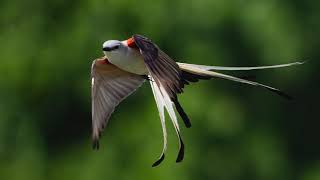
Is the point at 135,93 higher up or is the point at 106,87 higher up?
the point at 106,87

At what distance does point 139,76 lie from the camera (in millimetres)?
3148

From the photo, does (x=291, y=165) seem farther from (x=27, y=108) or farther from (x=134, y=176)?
(x=27, y=108)

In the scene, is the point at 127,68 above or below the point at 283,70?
above

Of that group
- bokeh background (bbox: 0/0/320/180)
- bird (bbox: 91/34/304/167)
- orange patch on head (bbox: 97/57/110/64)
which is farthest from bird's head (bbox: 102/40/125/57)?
bokeh background (bbox: 0/0/320/180)

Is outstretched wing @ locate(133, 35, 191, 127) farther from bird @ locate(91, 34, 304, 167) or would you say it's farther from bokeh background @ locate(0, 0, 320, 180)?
bokeh background @ locate(0, 0, 320, 180)

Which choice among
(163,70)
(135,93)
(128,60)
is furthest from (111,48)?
(135,93)

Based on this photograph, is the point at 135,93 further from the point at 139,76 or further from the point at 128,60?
the point at 128,60

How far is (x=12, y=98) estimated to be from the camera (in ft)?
19.3

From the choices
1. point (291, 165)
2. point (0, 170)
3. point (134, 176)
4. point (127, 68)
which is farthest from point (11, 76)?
point (127, 68)

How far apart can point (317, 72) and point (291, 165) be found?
2.04 ft

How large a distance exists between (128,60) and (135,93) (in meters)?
2.93

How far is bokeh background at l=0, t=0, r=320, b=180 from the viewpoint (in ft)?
18.6

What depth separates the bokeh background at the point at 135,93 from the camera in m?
5.67

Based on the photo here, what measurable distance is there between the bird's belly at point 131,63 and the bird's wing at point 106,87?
0.23 meters
